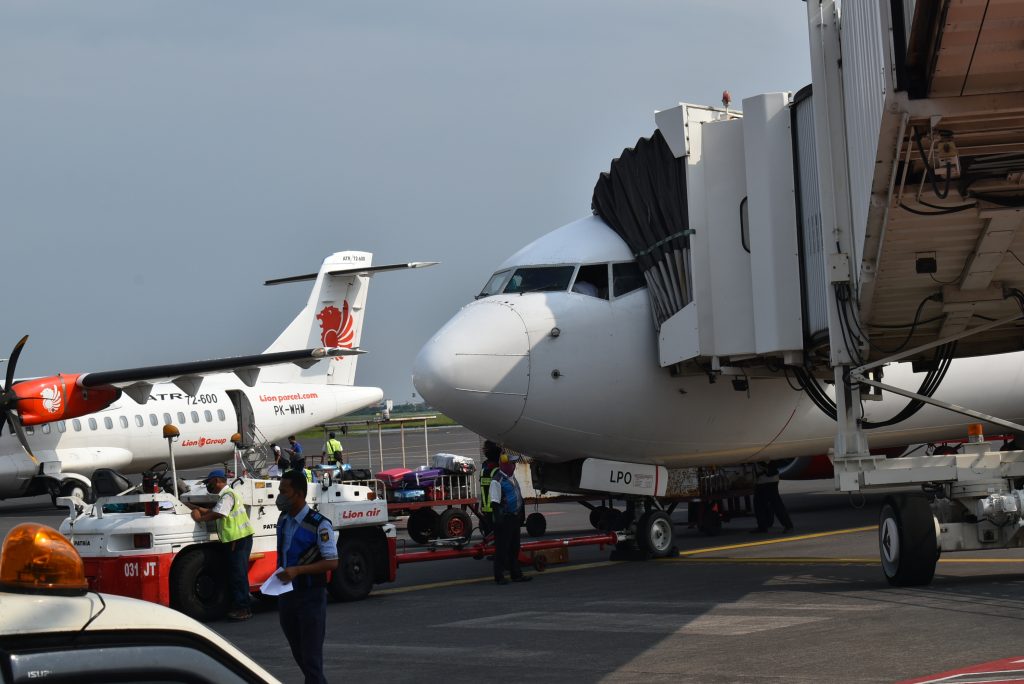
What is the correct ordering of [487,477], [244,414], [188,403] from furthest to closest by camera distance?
1. [188,403]
2. [244,414]
3. [487,477]

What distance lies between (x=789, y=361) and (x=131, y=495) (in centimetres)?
756

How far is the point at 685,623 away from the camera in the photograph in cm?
1084

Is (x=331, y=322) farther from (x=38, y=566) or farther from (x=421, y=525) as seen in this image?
(x=38, y=566)

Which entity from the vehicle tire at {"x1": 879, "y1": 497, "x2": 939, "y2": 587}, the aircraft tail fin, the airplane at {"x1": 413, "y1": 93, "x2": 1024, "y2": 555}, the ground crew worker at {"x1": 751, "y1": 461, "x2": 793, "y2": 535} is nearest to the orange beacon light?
the vehicle tire at {"x1": 879, "y1": 497, "x2": 939, "y2": 587}

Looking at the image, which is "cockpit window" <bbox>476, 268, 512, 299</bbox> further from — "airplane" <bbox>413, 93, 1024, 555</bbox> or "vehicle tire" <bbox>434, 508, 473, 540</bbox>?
"vehicle tire" <bbox>434, 508, 473, 540</bbox>

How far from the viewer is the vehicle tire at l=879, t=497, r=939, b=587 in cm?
1171

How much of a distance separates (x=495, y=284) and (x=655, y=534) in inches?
155

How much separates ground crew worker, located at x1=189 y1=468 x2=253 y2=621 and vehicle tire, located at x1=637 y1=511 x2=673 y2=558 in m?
5.31

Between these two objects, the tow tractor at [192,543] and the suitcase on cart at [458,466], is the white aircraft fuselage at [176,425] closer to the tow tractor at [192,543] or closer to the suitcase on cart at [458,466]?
the suitcase on cart at [458,466]

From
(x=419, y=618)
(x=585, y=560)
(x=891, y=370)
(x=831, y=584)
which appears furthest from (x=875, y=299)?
(x=585, y=560)

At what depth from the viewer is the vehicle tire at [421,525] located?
2114 cm

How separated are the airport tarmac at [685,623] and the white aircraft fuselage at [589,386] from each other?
160 centimetres

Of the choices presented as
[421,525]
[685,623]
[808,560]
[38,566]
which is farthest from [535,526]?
[38,566]

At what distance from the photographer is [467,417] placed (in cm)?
1417
